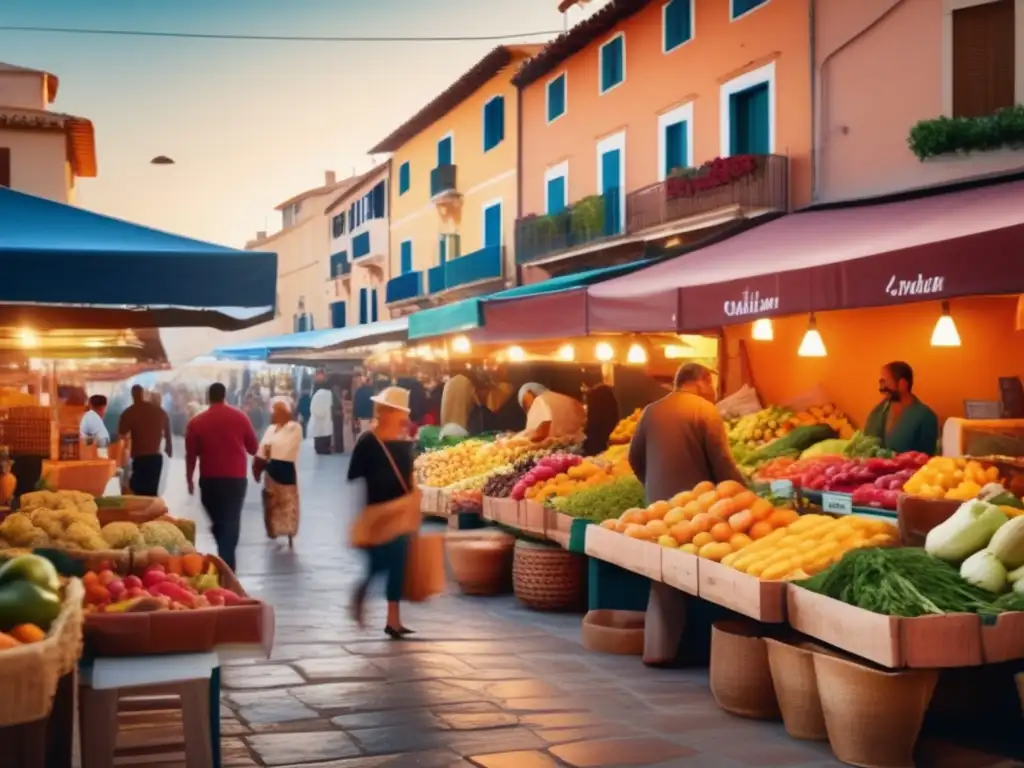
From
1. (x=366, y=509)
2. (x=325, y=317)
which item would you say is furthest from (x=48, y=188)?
(x=366, y=509)

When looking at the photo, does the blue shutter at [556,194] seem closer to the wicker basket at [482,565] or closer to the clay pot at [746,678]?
the wicker basket at [482,565]

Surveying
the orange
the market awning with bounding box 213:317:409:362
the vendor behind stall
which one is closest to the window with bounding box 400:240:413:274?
the market awning with bounding box 213:317:409:362

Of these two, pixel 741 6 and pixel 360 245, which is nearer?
pixel 741 6

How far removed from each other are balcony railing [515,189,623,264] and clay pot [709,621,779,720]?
14640mm

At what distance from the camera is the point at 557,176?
25.4 m

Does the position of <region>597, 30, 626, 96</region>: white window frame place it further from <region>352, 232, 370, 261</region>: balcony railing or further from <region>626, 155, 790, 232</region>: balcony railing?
<region>352, 232, 370, 261</region>: balcony railing

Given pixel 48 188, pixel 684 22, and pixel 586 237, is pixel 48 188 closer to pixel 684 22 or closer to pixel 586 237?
pixel 586 237

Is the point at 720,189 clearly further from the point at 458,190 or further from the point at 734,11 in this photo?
the point at 458,190

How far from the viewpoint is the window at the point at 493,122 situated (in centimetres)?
2892

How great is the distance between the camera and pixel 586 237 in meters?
22.4

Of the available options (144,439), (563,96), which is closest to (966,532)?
(144,439)

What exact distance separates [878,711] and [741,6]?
1393cm

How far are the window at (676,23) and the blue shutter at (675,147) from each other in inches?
48.6

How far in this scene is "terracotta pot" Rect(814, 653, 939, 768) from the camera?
18.4 feet
